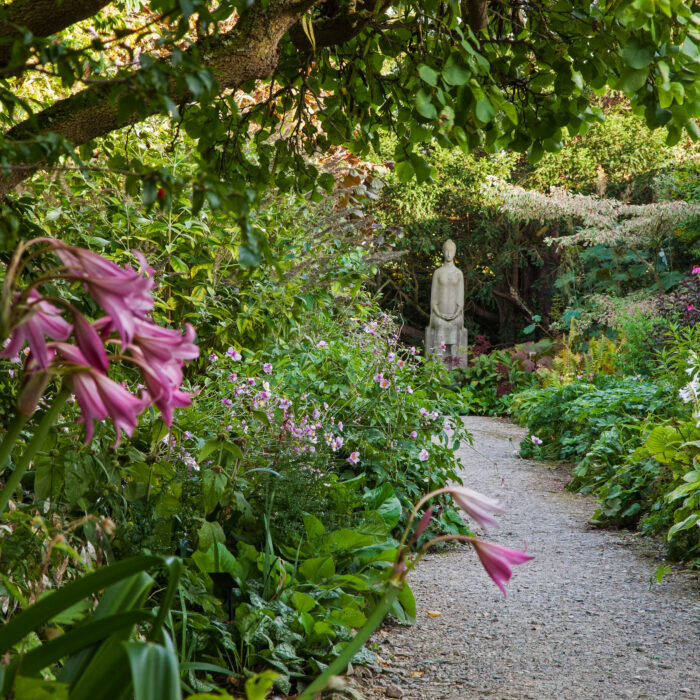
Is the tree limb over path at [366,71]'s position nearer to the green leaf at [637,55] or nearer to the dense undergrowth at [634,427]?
the green leaf at [637,55]

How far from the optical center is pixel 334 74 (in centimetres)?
267

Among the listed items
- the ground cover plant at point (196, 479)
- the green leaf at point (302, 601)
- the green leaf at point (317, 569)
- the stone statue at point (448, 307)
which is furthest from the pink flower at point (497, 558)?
the stone statue at point (448, 307)

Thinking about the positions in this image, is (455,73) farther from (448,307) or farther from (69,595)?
(448,307)

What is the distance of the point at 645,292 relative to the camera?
41.2 ft

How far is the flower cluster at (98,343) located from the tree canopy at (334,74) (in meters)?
0.18

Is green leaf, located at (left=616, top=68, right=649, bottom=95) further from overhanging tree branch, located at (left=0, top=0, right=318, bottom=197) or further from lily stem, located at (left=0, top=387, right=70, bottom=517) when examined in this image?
lily stem, located at (left=0, top=387, right=70, bottom=517)

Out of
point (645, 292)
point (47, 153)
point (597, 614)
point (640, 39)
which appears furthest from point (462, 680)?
point (645, 292)

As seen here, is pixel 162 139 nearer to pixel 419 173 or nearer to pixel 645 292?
pixel 419 173

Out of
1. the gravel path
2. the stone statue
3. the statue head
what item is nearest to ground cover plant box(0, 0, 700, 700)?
the gravel path

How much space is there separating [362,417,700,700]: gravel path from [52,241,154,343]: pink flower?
1949mm

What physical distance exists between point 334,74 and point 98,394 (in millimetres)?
2127

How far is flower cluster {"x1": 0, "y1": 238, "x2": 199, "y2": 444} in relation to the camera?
78 centimetres

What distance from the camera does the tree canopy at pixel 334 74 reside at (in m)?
1.07

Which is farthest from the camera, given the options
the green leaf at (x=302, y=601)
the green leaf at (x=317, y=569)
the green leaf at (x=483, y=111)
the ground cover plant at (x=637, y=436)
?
the ground cover plant at (x=637, y=436)
